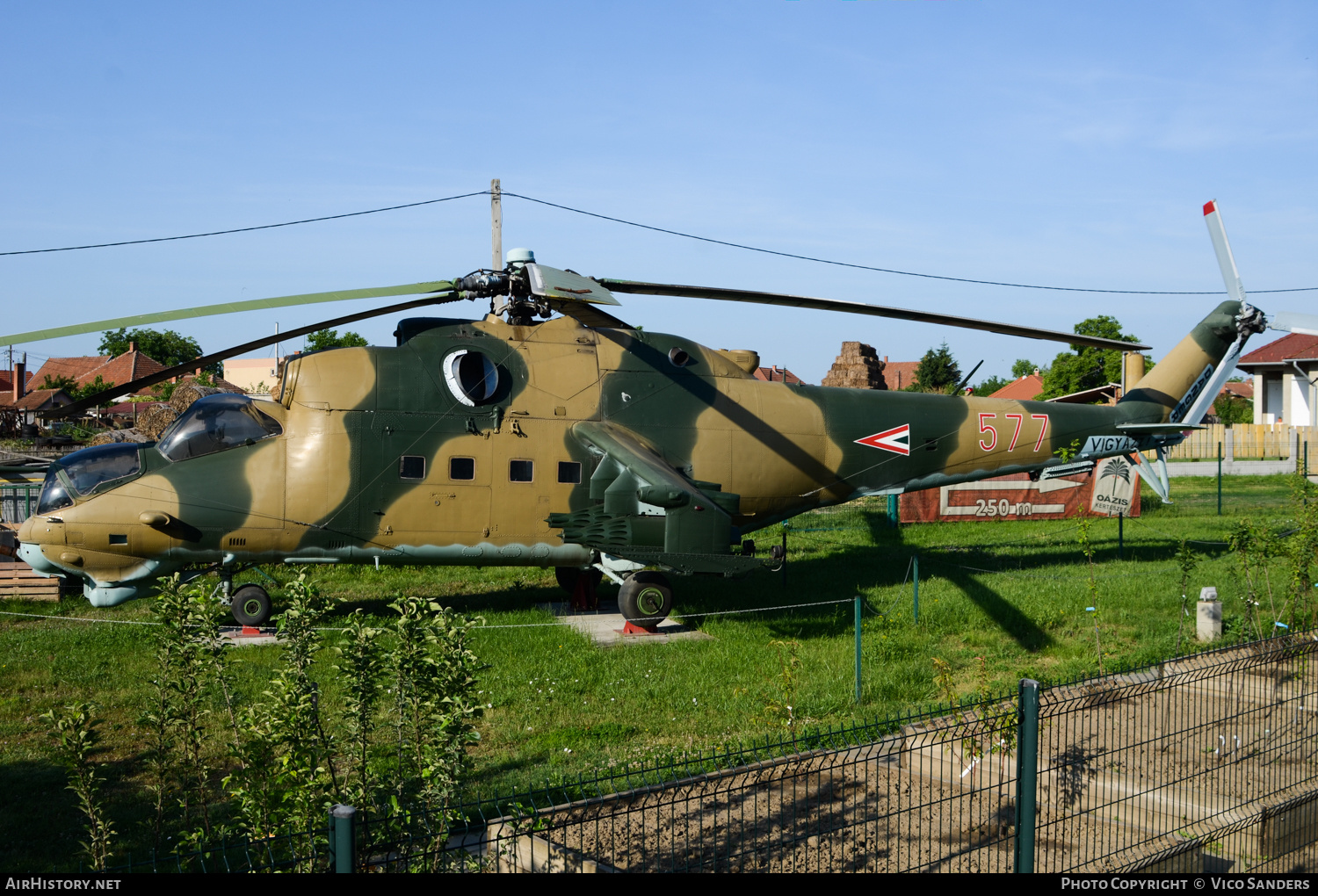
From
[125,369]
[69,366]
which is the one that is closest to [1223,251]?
[125,369]

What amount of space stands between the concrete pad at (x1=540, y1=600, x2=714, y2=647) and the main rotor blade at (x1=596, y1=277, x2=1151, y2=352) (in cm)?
471

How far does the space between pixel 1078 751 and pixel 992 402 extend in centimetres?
940

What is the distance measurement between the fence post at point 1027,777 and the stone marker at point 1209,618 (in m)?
8.77

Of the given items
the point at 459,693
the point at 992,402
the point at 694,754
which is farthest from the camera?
the point at 992,402

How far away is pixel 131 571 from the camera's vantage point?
504 inches

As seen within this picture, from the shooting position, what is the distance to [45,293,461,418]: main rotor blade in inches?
428

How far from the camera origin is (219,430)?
1298 cm

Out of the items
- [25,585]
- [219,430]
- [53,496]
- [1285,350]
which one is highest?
[1285,350]

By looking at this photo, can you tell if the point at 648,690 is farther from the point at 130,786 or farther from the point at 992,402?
the point at 992,402

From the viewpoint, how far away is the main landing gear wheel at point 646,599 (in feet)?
44.1

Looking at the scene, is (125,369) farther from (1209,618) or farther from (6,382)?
(1209,618)

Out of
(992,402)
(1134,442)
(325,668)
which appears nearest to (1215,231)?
(1134,442)

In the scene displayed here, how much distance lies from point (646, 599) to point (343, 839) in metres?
9.49

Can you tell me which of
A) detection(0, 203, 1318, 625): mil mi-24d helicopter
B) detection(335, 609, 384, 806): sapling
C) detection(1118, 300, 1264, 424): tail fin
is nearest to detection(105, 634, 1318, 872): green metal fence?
detection(335, 609, 384, 806): sapling
